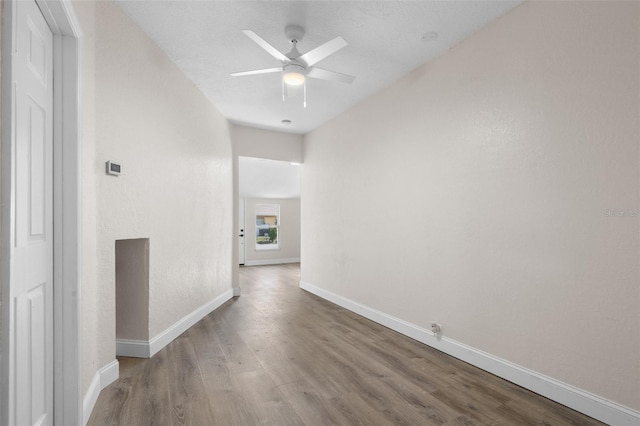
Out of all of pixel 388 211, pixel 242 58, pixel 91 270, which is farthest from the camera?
pixel 388 211

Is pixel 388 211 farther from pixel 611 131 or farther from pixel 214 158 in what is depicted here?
pixel 214 158

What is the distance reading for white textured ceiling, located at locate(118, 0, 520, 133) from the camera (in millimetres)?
2426

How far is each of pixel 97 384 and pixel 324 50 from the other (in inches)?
113

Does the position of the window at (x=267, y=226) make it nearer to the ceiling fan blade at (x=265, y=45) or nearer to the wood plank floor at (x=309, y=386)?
the wood plank floor at (x=309, y=386)

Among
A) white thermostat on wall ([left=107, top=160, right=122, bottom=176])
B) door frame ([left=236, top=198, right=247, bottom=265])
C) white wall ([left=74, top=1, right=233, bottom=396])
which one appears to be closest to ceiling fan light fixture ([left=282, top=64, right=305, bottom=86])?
white wall ([left=74, top=1, right=233, bottom=396])

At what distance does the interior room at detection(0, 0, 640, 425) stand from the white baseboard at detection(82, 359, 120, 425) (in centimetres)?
2

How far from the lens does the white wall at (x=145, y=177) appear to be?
217 cm

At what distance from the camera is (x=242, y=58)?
3.15 metres

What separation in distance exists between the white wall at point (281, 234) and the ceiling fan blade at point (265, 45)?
261 inches

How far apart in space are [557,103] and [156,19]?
307cm

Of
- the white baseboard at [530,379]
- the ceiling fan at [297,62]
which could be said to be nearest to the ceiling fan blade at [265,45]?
the ceiling fan at [297,62]

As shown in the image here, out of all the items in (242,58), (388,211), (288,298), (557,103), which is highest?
(242,58)

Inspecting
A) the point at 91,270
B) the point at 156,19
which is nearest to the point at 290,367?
Answer: the point at 91,270

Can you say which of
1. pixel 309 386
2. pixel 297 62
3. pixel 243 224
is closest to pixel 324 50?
pixel 297 62
